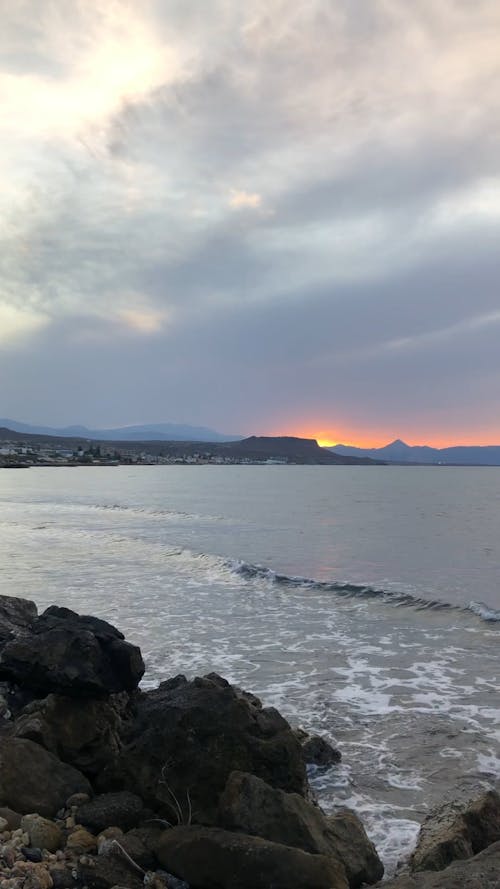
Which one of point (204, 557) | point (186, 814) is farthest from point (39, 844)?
point (204, 557)

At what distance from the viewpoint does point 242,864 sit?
18.5ft

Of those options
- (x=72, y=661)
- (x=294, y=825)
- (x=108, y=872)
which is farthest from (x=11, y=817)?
(x=294, y=825)

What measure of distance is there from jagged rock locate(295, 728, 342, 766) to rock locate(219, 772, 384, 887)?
8.81 ft

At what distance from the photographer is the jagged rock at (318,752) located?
9.31 m

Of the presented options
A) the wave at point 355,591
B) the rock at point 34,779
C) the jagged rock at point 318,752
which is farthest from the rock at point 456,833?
the wave at point 355,591

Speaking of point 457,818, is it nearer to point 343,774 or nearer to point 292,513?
point 343,774

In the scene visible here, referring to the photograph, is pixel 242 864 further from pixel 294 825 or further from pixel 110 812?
pixel 110 812

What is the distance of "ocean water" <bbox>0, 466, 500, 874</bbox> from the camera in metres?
9.39

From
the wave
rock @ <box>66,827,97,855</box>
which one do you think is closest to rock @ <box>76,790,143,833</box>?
rock @ <box>66,827,97,855</box>

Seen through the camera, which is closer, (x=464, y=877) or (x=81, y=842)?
(x=464, y=877)

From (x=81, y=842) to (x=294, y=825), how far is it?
2.12m

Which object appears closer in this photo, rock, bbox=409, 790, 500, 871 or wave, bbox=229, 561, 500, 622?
rock, bbox=409, 790, 500, 871

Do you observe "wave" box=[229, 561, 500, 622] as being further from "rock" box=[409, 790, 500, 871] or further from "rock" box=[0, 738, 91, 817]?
"rock" box=[0, 738, 91, 817]

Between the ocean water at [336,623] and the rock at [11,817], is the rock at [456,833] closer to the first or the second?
the ocean water at [336,623]
